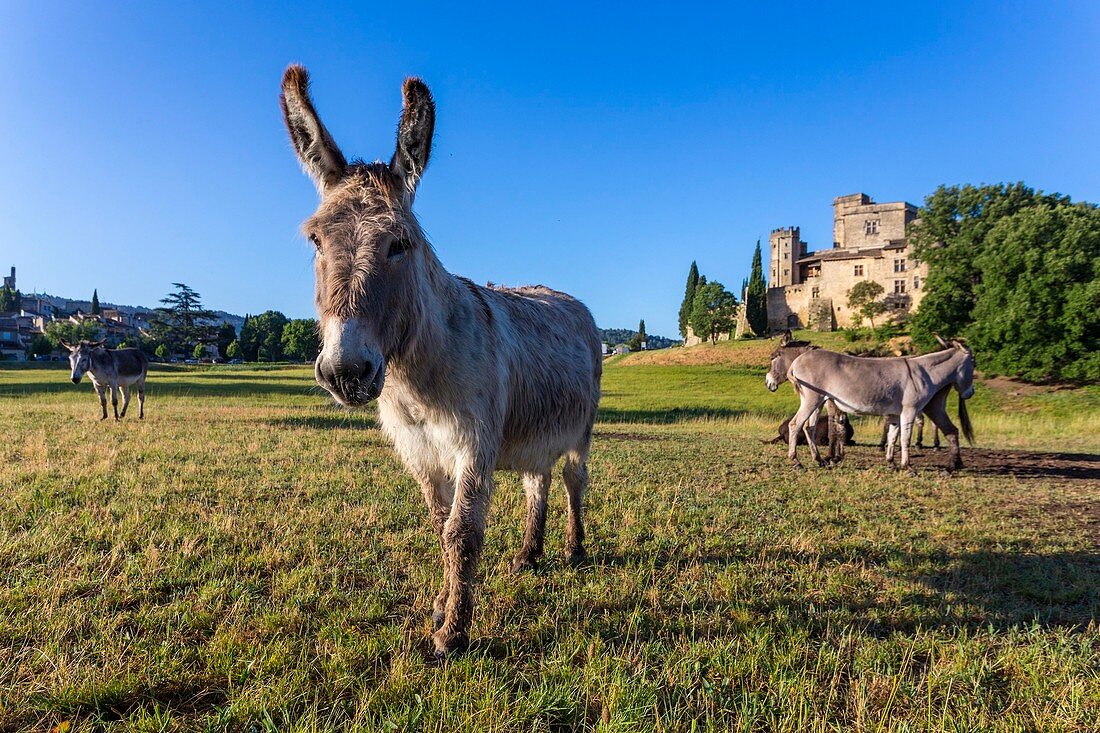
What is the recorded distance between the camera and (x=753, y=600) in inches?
169

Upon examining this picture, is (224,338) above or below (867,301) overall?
below

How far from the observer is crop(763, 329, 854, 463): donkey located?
12.4 m

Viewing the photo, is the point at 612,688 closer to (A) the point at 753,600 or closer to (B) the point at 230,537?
(A) the point at 753,600

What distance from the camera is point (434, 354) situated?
336 cm

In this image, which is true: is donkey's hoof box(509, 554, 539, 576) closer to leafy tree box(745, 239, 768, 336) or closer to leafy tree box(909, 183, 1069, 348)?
leafy tree box(909, 183, 1069, 348)

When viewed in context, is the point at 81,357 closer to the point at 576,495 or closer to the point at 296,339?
the point at 576,495

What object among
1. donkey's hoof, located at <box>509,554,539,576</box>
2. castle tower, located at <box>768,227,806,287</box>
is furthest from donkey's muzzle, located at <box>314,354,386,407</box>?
castle tower, located at <box>768,227,806,287</box>

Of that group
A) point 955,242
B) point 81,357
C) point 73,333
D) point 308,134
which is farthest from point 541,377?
point 73,333

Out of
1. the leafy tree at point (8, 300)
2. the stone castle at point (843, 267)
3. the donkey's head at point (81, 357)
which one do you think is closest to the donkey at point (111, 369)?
the donkey's head at point (81, 357)

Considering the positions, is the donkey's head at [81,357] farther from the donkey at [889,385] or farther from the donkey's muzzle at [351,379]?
the donkey at [889,385]

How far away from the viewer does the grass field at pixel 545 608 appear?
9.04 ft

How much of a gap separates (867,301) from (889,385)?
3421 inches

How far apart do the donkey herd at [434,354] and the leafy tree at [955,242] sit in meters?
55.8

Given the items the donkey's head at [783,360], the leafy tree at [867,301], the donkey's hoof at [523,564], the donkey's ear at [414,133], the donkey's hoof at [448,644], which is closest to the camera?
the donkey's ear at [414,133]
